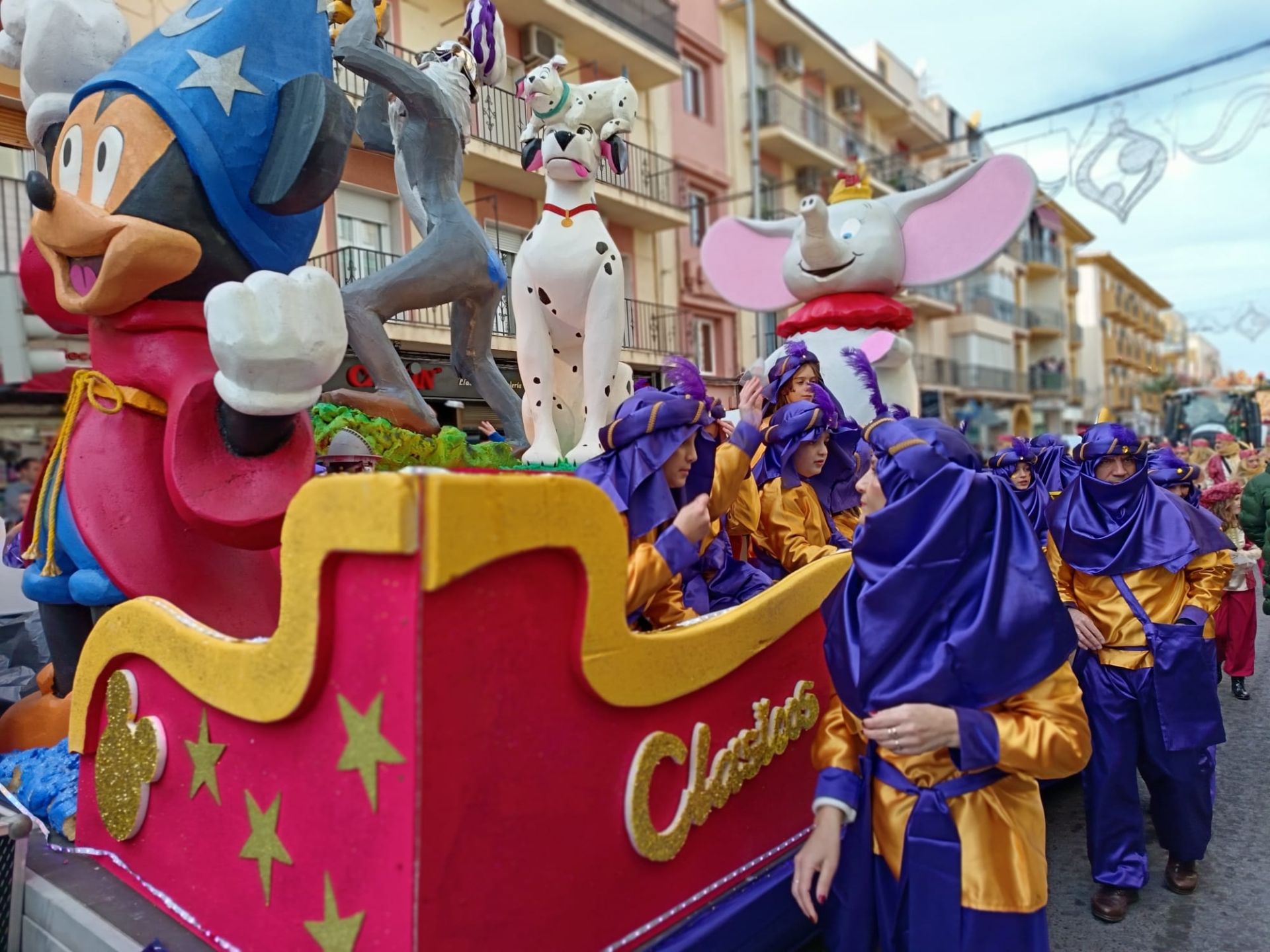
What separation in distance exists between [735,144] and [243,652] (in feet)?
55.8

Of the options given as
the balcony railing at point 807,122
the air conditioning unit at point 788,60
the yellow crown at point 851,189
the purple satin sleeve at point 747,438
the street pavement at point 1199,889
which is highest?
the air conditioning unit at point 788,60

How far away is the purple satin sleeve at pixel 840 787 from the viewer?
5.77ft

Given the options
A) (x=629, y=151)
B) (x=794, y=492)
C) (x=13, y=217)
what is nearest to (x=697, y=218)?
(x=629, y=151)

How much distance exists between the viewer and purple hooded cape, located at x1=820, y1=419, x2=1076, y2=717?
1.64 metres

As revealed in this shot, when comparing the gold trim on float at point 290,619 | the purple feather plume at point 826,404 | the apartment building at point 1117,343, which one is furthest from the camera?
the apartment building at point 1117,343

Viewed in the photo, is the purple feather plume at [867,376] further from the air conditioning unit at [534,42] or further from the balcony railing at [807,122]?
the balcony railing at [807,122]

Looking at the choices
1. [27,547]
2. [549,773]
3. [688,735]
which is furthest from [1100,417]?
[27,547]

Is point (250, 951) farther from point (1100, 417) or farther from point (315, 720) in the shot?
point (1100, 417)

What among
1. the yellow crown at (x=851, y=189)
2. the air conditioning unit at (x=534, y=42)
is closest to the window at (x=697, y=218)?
the air conditioning unit at (x=534, y=42)

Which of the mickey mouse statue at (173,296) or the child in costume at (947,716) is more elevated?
the mickey mouse statue at (173,296)

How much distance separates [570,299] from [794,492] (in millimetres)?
1291

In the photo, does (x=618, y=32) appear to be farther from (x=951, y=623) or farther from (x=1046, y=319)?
(x=1046, y=319)

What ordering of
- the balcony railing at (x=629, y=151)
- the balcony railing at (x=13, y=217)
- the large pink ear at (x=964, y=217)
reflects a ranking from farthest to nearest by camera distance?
the balcony railing at (x=629, y=151), the balcony railing at (x=13, y=217), the large pink ear at (x=964, y=217)

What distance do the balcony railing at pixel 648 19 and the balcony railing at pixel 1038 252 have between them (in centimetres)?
2083
